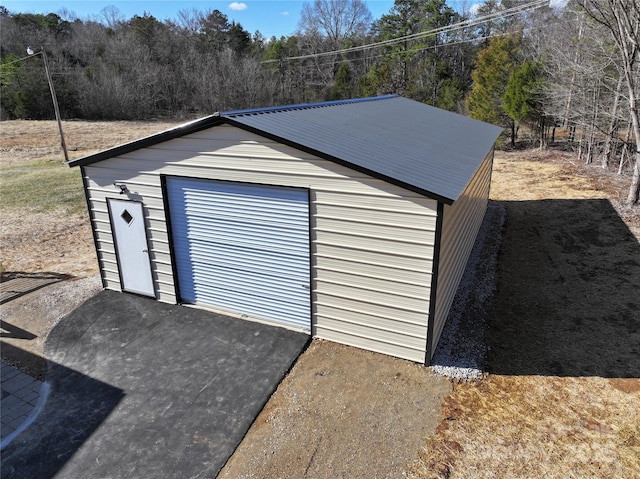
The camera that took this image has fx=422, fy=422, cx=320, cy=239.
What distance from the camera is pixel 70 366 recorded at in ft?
18.6

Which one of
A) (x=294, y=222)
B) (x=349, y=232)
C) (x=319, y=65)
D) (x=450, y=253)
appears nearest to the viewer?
(x=349, y=232)

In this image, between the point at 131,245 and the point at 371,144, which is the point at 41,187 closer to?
the point at 131,245

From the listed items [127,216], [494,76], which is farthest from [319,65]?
[127,216]

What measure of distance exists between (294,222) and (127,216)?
121 inches

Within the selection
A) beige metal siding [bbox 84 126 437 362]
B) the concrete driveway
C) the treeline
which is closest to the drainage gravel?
beige metal siding [bbox 84 126 437 362]

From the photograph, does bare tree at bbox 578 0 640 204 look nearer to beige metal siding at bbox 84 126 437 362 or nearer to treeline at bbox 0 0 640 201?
treeline at bbox 0 0 640 201

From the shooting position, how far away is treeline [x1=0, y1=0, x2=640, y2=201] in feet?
65.5

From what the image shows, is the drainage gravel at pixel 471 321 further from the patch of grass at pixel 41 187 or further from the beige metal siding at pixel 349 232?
the patch of grass at pixel 41 187

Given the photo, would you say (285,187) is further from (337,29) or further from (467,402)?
(337,29)

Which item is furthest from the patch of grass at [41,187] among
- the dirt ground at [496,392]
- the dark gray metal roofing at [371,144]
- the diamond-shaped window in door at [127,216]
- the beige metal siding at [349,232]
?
the beige metal siding at [349,232]

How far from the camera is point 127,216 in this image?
23.1 feet

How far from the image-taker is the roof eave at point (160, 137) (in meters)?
5.75

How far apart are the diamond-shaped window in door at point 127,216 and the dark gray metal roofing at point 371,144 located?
946 mm

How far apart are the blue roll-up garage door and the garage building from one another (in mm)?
18
